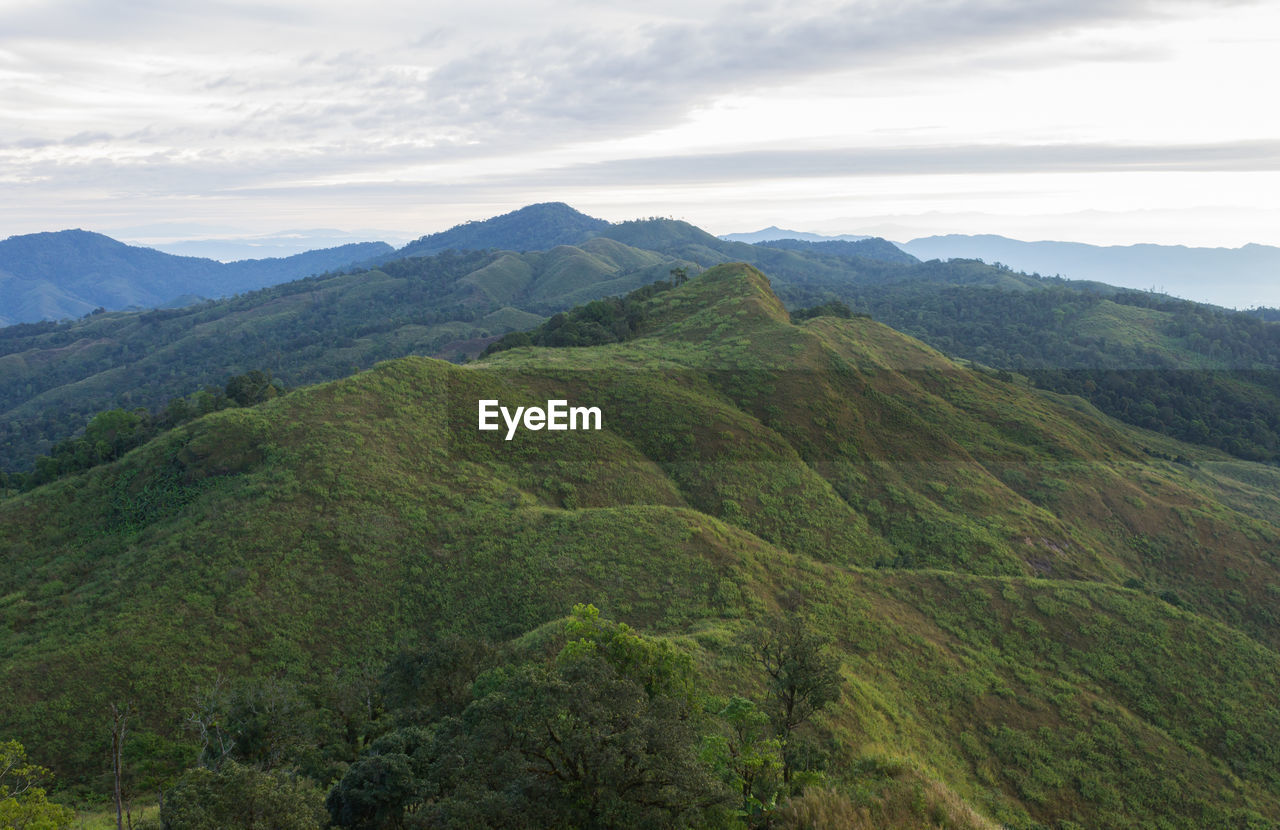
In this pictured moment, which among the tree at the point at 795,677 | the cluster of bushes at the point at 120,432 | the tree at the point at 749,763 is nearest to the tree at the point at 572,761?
the tree at the point at 749,763

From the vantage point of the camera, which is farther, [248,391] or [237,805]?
[248,391]

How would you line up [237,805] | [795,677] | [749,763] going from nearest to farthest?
[237,805]
[749,763]
[795,677]

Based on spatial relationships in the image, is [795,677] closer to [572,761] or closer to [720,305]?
[572,761]

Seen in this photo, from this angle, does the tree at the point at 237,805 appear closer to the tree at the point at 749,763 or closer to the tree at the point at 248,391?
the tree at the point at 749,763

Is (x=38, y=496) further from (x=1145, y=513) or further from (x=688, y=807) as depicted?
(x=1145, y=513)

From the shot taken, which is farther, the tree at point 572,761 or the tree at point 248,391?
the tree at point 248,391

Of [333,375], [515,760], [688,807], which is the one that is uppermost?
[515,760]

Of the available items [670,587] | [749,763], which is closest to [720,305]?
[670,587]

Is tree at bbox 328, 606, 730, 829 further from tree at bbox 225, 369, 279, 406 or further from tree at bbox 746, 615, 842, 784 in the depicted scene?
tree at bbox 225, 369, 279, 406

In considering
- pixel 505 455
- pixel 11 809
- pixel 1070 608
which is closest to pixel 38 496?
pixel 505 455
